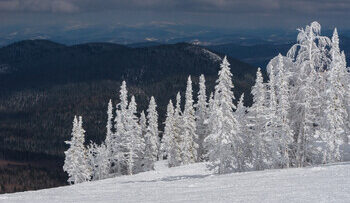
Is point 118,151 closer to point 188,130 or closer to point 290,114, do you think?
point 188,130

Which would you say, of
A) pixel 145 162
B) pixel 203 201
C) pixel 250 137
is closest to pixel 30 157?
pixel 145 162

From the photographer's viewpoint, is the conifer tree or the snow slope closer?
the snow slope

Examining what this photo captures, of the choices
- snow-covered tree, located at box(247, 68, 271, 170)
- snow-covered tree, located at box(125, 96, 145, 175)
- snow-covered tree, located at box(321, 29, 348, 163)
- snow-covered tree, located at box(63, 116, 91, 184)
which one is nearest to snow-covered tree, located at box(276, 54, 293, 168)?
snow-covered tree, located at box(321, 29, 348, 163)

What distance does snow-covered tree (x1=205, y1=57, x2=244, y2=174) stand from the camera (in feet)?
121

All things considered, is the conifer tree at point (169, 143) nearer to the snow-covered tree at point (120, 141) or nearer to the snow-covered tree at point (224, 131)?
the snow-covered tree at point (120, 141)

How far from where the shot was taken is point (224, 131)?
36812 mm

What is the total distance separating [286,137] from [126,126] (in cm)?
3118

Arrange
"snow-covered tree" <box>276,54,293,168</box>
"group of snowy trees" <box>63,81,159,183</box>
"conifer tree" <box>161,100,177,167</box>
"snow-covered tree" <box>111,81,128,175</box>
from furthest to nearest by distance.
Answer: "conifer tree" <box>161,100,177,167</box>
"snow-covered tree" <box>111,81,128,175</box>
"group of snowy trees" <box>63,81,159,183</box>
"snow-covered tree" <box>276,54,293,168</box>

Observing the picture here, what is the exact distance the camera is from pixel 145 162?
205 ft

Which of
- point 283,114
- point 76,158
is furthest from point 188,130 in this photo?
point 283,114

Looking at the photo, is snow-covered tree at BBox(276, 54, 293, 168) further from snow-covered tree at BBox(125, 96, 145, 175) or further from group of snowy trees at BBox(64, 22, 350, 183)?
snow-covered tree at BBox(125, 96, 145, 175)

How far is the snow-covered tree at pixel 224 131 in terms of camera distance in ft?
121

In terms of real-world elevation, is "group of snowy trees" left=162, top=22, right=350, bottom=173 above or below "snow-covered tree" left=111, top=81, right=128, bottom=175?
above

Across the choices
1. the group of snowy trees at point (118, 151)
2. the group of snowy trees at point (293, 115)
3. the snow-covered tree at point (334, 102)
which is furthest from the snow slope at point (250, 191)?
the group of snowy trees at point (118, 151)
